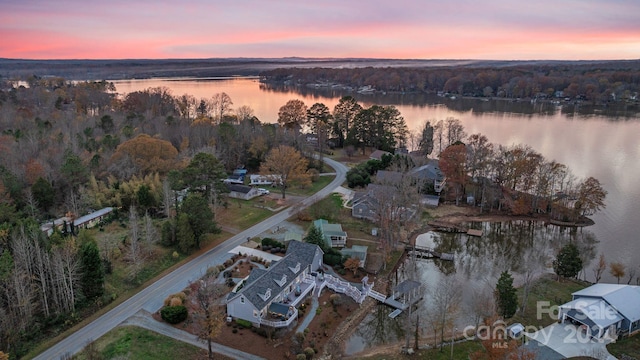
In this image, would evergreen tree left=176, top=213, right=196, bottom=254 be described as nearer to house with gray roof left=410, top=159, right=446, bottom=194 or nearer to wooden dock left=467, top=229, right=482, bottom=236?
wooden dock left=467, top=229, right=482, bottom=236

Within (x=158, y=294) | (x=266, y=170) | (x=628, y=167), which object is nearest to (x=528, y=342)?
(x=158, y=294)

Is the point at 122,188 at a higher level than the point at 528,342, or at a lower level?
higher

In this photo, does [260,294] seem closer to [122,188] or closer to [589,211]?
[122,188]

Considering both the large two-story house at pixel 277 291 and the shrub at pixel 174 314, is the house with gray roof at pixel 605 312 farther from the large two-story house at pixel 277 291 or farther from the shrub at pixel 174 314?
the shrub at pixel 174 314

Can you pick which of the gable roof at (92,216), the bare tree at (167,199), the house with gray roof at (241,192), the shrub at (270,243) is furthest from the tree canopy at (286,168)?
the gable roof at (92,216)

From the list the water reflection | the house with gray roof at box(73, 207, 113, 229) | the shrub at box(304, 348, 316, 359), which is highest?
the house with gray roof at box(73, 207, 113, 229)

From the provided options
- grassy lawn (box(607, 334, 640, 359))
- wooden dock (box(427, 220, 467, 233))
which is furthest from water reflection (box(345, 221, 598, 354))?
grassy lawn (box(607, 334, 640, 359))
